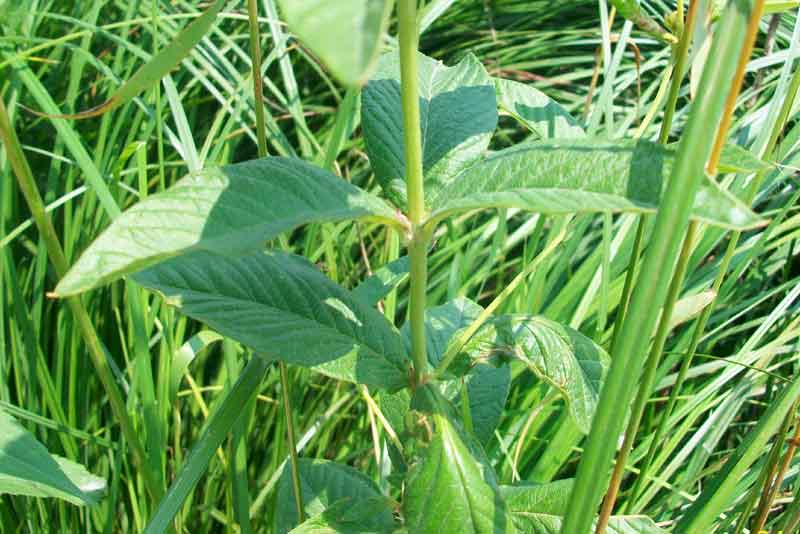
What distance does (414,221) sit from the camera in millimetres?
484

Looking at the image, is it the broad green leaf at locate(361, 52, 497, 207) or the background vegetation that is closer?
the broad green leaf at locate(361, 52, 497, 207)

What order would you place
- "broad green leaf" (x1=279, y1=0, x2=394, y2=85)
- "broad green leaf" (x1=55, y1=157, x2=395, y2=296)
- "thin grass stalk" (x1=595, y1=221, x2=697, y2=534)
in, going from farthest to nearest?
"thin grass stalk" (x1=595, y1=221, x2=697, y2=534) → "broad green leaf" (x1=55, y1=157, x2=395, y2=296) → "broad green leaf" (x1=279, y1=0, x2=394, y2=85)

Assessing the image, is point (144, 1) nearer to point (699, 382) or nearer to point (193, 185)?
point (699, 382)

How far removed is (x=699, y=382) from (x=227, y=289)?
2.97 feet

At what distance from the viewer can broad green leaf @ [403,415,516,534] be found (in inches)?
18.8

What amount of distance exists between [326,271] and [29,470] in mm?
668

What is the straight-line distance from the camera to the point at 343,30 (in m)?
0.24

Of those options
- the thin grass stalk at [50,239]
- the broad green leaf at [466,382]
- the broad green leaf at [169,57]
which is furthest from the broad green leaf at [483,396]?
the broad green leaf at [169,57]

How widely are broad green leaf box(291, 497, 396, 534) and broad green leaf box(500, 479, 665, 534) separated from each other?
0.08 meters

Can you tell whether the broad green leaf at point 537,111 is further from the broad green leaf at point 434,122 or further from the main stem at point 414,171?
the main stem at point 414,171

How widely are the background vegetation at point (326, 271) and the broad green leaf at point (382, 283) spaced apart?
0.53ft

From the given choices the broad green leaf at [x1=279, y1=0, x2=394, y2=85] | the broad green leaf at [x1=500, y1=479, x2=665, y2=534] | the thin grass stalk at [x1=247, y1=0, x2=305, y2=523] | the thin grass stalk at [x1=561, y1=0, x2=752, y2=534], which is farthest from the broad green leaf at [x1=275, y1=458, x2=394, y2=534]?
the broad green leaf at [x1=279, y1=0, x2=394, y2=85]

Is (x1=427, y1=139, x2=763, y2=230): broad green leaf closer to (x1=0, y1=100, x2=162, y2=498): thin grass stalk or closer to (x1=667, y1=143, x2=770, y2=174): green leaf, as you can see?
(x1=667, y1=143, x2=770, y2=174): green leaf

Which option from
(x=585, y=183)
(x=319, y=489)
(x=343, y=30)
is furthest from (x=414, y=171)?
(x=319, y=489)
